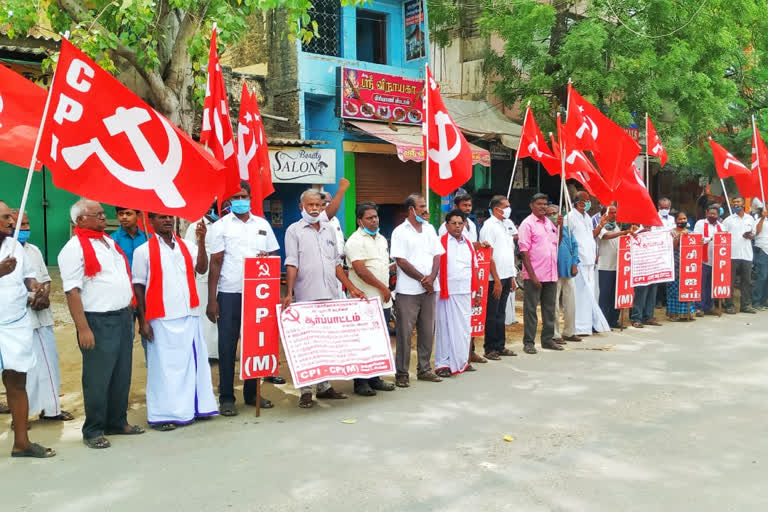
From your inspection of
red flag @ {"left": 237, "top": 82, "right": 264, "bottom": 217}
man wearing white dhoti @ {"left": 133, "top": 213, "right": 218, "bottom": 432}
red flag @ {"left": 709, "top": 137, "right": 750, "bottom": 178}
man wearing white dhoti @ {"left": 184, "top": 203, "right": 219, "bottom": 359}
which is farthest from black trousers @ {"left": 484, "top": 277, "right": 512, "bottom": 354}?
red flag @ {"left": 709, "top": 137, "right": 750, "bottom": 178}

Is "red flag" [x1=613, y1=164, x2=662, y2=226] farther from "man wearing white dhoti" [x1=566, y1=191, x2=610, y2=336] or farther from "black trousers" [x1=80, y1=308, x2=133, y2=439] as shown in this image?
"black trousers" [x1=80, y1=308, x2=133, y2=439]

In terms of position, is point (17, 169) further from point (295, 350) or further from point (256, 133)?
point (295, 350)

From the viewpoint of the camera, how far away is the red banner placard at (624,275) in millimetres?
10250

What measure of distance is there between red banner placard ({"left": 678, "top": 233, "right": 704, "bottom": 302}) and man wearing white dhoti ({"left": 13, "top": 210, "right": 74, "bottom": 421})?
862cm

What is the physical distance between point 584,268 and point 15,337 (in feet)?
22.9

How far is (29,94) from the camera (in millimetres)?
5727

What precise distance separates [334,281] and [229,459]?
2.07 meters

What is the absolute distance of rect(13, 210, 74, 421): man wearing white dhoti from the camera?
579 centimetres

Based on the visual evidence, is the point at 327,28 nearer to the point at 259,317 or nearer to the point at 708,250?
the point at 708,250

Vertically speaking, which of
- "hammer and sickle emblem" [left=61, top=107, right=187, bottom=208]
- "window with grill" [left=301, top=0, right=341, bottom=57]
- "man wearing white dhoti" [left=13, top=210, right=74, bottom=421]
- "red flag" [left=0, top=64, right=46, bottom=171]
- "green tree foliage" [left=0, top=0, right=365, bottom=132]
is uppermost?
"window with grill" [left=301, top=0, right=341, bottom=57]

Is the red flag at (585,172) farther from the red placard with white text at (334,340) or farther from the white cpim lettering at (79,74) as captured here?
the white cpim lettering at (79,74)

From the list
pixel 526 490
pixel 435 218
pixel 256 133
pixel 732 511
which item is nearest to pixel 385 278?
pixel 256 133

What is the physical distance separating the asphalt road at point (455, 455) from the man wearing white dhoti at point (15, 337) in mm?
190

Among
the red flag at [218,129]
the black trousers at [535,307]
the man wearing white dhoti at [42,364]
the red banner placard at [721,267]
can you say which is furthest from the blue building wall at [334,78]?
the man wearing white dhoti at [42,364]
